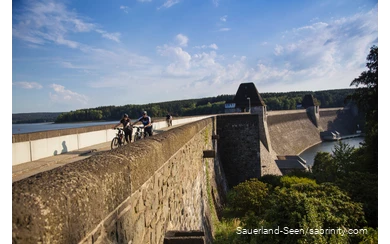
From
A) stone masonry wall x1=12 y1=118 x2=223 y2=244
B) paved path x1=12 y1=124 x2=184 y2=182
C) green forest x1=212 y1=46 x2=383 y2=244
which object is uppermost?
stone masonry wall x1=12 y1=118 x2=223 y2=244

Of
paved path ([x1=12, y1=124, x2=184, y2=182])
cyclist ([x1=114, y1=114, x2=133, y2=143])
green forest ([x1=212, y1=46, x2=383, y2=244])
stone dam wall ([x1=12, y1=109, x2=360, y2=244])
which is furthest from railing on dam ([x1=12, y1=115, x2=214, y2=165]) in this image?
green forest ([x1=212, y1=46, x2=383, y2=244])

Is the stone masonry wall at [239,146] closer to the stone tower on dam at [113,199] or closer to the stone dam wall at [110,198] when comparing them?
the stone tower on dam at [113,199]

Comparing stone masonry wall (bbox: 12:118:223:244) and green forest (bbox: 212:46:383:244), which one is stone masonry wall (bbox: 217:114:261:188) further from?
stone masonry wall (bbox: 12:118:223:244)

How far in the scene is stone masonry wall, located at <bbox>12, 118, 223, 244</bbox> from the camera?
115 cm

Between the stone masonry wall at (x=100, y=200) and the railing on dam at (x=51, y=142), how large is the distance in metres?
3.46

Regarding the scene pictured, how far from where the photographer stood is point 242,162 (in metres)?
17.2

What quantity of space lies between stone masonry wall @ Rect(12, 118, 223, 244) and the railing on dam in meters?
3.46

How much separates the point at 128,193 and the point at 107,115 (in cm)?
3603

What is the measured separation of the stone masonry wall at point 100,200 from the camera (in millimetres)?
1153

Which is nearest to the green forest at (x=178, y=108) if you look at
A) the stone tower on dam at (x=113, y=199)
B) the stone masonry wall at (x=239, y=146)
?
the stone masonry wall at (x=239, y=146)

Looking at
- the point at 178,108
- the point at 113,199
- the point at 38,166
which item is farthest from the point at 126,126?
the point at 178,108
